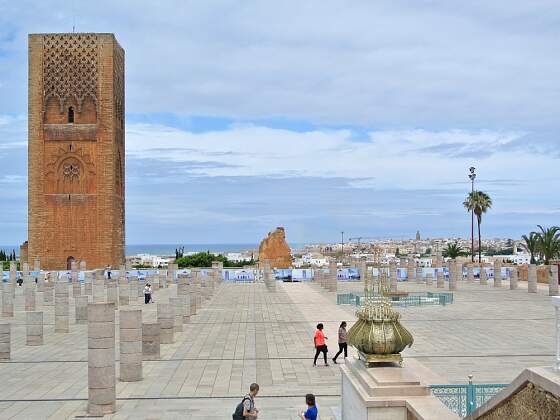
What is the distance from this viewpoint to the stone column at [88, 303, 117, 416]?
35.0 feet

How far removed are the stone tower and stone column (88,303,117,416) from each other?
42894 millimetres

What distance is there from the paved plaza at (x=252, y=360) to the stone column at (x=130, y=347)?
0.25 m

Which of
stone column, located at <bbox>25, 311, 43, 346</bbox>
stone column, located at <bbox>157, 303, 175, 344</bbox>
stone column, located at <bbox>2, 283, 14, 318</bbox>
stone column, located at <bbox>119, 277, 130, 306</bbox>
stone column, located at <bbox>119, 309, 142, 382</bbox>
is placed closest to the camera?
stone column, located at <bbox>119, 309, 142, 382</bbox>

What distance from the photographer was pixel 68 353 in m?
16.4

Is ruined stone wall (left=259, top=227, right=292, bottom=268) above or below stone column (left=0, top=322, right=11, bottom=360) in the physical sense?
above

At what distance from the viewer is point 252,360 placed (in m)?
14.8

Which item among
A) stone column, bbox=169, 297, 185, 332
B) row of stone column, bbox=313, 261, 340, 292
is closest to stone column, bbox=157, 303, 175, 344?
stone column, bbox=169, 297, 185, 332

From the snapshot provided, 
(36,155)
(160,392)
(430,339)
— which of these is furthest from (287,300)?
(36,155)

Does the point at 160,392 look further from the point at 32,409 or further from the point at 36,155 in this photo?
the point at 36,155

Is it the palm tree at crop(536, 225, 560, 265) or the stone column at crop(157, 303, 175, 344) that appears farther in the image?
the palm tree at crop(536, 225, 560, 265)

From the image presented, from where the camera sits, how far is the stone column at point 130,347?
41.7 feet

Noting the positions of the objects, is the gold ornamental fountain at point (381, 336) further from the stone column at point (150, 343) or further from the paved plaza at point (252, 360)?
the stone column at point (150, 343)

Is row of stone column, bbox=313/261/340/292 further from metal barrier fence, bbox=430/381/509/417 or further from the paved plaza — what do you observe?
metal barrier fence, bbox=430/381/509/417

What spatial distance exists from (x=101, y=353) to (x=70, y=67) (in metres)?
46.0
